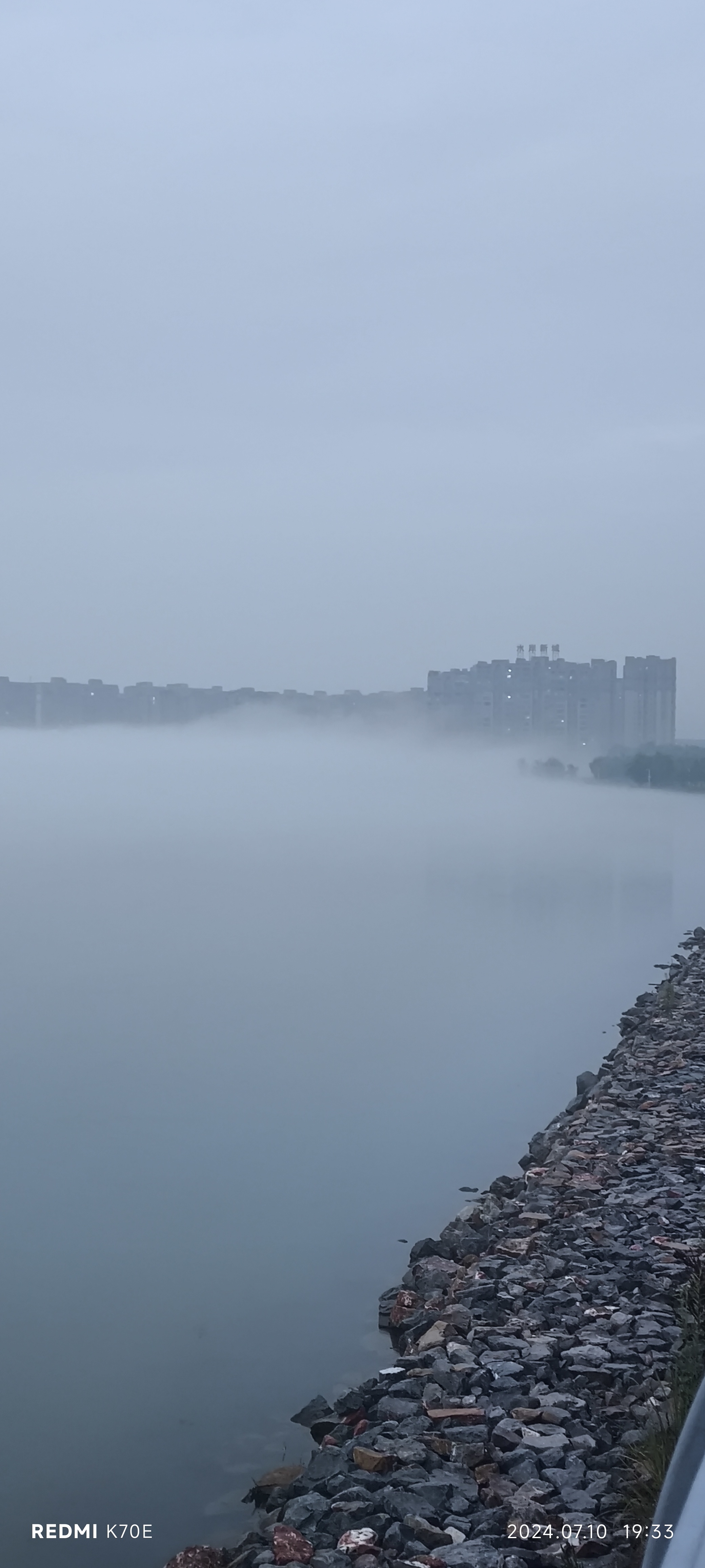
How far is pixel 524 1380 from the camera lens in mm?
4465

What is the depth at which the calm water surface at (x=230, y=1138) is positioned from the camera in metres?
5.17

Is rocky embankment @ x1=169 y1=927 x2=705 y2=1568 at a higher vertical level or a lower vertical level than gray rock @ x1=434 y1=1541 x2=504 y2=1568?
lower

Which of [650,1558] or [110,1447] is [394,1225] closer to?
[110,1447]

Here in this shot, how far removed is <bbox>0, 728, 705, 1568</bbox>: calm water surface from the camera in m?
5.17

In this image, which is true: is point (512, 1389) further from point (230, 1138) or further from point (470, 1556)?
point (230, 1138)

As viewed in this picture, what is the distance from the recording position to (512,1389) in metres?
4.39

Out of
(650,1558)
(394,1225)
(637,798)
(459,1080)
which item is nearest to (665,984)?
(459,1080)

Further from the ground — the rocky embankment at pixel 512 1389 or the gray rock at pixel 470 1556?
the gray rock at pixel 470 1556

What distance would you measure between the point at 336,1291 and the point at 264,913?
1880 centimetres

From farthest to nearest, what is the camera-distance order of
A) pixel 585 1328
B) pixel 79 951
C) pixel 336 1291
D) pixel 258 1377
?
pixel 79 951
pixel 336 1291
pixel 258 1377
pixel 585 1328

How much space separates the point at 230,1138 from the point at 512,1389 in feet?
17.1

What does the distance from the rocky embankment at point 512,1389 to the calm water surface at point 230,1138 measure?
0.49 m

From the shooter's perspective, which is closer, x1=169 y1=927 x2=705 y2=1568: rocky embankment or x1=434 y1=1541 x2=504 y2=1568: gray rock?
x1=434 y1=1541 x2=504 y2=1568: gray rock

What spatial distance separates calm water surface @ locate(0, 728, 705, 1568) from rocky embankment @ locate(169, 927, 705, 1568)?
1.60 feet
